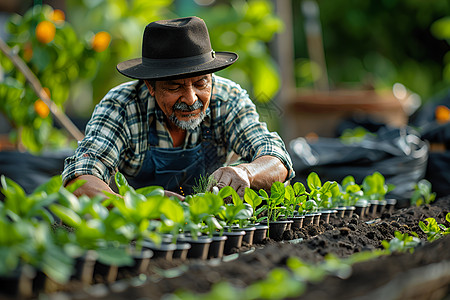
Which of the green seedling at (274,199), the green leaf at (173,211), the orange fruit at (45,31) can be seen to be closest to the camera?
the green leaf at (173,211)

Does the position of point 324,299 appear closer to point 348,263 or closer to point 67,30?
point 348,263

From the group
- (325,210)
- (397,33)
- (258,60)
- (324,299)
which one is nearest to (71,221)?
(324,299)

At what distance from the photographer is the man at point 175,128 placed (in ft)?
7.14

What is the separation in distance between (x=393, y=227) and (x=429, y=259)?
69 centimetres

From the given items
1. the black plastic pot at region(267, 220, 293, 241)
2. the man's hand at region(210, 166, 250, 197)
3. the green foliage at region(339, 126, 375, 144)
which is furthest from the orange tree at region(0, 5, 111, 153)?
the black plastic pot at region(267, 220, 293, 241)

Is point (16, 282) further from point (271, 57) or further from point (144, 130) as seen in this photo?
point (271, 57)

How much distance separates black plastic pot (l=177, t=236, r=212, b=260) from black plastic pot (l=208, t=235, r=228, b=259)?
2.0 inches

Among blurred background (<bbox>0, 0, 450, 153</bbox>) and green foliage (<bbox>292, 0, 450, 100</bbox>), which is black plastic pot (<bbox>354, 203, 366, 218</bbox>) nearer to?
blurred background (<bbox>0, 0, 450, 153</bbox>)

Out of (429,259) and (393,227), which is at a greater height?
(429,259)

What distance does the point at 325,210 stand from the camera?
2.09 meters

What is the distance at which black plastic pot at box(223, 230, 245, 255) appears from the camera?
63.3 inches

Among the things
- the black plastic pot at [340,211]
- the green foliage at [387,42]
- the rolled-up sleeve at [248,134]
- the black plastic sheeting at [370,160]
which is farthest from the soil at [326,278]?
the green foliage at [387,42]

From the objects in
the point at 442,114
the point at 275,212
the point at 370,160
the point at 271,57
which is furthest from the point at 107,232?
the point at 271,57

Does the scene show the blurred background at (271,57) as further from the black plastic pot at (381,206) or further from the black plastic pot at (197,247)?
the black plastic pot at (197,247)
